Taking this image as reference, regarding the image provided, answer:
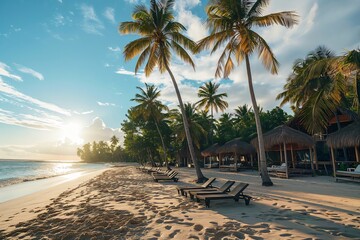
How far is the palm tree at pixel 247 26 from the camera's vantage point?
1054 centimetres

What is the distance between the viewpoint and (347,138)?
11750mm

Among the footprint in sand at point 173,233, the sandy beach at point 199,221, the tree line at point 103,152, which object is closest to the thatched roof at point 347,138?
the sandy beach at point 199,221

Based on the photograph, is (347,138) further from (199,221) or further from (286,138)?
(199,221)

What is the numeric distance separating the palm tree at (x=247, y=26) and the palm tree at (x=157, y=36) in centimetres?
237

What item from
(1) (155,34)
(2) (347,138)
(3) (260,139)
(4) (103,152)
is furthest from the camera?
(4) (103,152)

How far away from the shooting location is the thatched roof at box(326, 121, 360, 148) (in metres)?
11.5

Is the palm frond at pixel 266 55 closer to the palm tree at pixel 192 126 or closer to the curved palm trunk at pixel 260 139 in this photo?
the curved palm trunk at pixel 260 139

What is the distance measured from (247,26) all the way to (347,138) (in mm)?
7823

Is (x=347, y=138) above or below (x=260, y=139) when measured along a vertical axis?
above

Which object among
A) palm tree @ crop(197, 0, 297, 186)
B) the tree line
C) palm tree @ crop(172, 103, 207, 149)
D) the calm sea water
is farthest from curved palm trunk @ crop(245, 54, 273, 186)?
the tree line

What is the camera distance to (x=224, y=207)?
20.2 feet

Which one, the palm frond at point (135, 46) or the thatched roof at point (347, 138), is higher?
the palm frond at point (135, 46)

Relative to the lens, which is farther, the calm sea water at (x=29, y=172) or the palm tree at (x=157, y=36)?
the calm sea water at (x=29, y=172)

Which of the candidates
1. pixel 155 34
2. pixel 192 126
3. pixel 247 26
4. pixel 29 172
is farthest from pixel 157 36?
pixel 29 172
